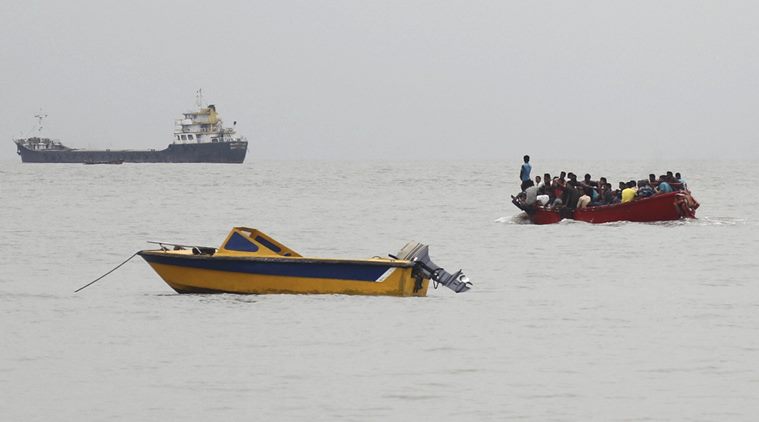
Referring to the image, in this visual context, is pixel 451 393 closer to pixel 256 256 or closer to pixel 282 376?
pixel 282 376

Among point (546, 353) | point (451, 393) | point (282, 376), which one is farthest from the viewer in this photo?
point (546, 353)

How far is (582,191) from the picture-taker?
42.4 metres

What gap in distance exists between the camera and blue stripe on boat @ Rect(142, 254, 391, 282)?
21328 millimetres

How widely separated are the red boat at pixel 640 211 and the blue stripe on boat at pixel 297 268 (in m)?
21.5

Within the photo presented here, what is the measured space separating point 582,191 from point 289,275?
22620mm

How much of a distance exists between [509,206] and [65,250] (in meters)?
35.2

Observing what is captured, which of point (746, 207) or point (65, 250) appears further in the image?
point (746, 207)

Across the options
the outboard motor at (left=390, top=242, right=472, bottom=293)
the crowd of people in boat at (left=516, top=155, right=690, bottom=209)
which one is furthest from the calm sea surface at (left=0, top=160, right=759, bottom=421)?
the crowd of people in boat at (left=516, top=155, right=690, bottom=209)

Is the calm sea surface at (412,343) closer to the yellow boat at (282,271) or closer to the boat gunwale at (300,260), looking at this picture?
the yellow boat at (282,271)

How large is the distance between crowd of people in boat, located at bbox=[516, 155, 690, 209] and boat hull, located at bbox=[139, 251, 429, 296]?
2083 centimetres

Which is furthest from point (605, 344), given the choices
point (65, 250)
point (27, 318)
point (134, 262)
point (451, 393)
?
point (65, 250)

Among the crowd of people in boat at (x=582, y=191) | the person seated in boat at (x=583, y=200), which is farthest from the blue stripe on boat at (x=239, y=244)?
the person seated in boat at (x=583, y=200)

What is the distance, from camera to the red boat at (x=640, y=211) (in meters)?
41.4

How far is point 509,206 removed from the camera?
6712 cm
